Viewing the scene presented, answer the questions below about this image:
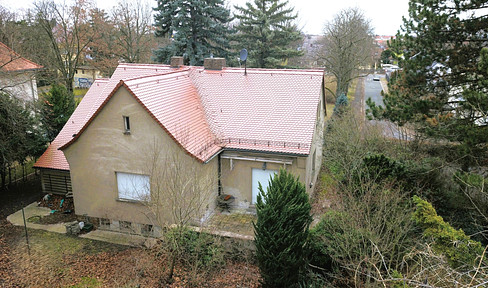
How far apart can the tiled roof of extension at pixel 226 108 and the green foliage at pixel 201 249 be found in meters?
3.44

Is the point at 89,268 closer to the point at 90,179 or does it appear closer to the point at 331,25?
the point at 90,179

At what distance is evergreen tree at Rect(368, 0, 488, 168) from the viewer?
1475 cm

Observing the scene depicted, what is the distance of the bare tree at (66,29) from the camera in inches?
1281

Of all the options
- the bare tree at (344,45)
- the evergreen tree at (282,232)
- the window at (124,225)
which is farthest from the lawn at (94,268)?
the bare tree at (344,45)

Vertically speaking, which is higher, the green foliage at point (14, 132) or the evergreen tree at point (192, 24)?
the evergreen tree at point (192, 24)

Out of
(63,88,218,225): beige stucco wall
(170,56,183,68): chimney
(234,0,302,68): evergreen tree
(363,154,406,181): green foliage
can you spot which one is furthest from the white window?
(234,0,302,68): evergreen tree

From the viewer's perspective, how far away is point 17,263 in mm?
14750

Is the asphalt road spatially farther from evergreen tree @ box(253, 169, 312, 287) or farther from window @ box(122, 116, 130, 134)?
evergreen tree @ box(253, 169, 312, 287)

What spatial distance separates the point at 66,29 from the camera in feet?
115

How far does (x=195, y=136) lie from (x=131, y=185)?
3879 millimetres

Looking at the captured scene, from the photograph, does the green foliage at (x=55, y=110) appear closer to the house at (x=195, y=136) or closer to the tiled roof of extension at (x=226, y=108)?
the tiled roof of extension at (x=226, y=108)

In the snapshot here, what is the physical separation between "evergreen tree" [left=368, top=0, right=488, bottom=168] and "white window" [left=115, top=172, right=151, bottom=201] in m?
12.5

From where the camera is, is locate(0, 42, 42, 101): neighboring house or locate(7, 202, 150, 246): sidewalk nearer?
locate(7, 202, 150, 246): sidewalk

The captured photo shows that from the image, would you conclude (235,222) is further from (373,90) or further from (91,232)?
(373,90)
